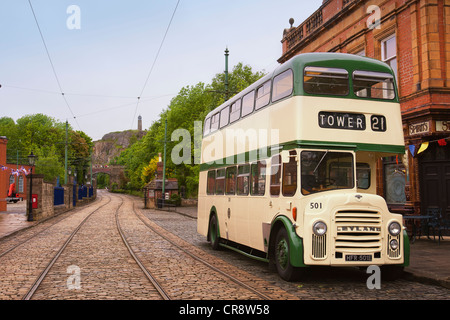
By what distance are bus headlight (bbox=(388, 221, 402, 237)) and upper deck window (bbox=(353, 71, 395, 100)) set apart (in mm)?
2378

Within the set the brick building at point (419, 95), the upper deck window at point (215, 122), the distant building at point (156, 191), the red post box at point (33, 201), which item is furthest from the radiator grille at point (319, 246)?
the distant building at point (156, 191)

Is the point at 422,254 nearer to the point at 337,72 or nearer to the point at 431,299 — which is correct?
the point at 431,299

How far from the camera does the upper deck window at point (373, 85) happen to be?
8.88 metres

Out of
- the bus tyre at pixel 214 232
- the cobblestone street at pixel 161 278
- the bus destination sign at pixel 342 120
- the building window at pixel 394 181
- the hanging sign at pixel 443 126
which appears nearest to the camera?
the cobblestone street at pixel 161 278

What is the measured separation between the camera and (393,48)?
56.9ft

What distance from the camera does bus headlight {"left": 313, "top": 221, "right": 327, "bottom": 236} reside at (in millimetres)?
7887

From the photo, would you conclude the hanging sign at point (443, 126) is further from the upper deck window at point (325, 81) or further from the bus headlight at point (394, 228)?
the bus headlight at point (394, 228)

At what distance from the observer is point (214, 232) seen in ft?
45.7

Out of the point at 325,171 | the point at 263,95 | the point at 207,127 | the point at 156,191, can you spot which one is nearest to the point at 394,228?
the point at 325,171

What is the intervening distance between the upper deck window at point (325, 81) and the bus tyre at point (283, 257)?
8.61 feet

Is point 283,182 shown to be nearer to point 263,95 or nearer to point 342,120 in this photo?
point 342,120

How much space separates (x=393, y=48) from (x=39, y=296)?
1479 centimetres

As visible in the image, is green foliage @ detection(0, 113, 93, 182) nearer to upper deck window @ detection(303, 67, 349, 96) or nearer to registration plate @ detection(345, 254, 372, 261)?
upper deck window @ detection(303, 67, 349, 96)

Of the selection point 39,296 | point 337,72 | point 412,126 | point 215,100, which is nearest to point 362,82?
point 337,72
